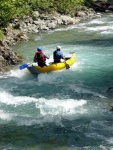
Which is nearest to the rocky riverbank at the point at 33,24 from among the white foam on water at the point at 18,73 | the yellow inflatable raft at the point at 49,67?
the white foam on water at the point at 18,73

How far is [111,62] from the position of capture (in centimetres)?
2058

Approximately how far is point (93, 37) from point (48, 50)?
5.99m

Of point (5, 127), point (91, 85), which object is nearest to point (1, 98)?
point (5, 127)

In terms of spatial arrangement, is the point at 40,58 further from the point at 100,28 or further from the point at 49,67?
the point at 100,28

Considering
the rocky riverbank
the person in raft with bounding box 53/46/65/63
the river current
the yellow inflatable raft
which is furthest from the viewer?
the rocky riverbank

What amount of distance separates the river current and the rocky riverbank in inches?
90.9

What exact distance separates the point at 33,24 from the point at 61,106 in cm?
2171

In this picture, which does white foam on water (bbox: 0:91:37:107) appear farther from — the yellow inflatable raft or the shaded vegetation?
the shaded vegetation

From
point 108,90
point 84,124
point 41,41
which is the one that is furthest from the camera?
point 41,41

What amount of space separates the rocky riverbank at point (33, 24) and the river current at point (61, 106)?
2.31 meters

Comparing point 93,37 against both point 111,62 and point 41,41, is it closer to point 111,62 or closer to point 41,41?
point 41,41

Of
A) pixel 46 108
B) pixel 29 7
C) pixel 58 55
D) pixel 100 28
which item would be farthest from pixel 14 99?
pixel 29 7

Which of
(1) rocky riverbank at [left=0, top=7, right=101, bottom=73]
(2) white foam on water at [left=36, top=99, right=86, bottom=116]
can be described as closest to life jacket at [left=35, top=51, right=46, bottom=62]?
(1) rocky riverbank at [left=0, top=7, right=101, bottom=73]

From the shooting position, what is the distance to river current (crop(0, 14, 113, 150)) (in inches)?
452
